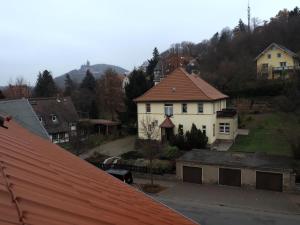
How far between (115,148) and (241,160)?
54.4 ft

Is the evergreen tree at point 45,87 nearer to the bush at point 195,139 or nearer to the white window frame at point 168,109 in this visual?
the white window frame at point 168,109

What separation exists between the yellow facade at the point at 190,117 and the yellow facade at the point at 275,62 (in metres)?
26.3

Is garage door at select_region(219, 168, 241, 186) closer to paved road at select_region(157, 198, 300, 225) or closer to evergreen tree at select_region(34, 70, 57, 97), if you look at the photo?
paved road at select_region(157, 198, 300, 225)

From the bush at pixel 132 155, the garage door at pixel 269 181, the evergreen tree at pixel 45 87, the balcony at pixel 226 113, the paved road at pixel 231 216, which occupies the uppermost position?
the evergreen tree at pixel 45 87

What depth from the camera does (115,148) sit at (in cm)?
4059

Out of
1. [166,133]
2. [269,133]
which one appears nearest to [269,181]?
[166,133]

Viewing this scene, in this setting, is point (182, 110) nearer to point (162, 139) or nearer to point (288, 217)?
point (162, 139)

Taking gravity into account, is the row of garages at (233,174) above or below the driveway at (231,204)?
above

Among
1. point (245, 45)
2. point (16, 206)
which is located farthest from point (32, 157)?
point (245, 45)

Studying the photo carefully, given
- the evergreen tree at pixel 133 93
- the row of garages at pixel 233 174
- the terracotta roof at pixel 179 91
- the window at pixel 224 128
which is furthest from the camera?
Result: the evergreen tree at pixel 133 93

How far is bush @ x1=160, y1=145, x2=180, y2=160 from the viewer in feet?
108

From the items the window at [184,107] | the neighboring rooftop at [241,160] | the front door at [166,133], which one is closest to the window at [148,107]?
the front door at [166,133]

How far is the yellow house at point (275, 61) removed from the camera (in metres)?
64.3

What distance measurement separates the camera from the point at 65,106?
5116cm
